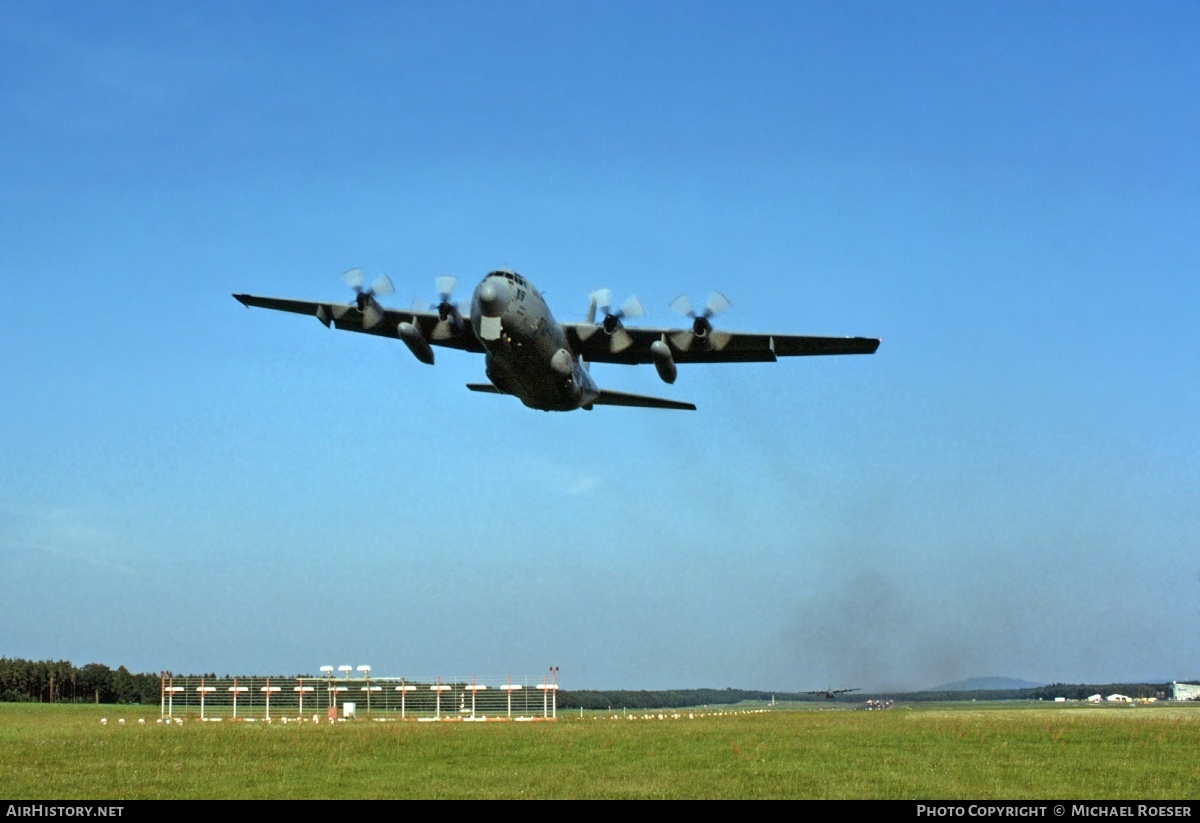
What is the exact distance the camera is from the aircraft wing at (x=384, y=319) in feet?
112

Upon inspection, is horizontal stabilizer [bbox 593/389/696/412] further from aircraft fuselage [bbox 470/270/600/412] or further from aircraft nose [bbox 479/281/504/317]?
aircraft nose [bbox 479/281/504/317]

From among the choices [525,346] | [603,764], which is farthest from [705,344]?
[603,764]

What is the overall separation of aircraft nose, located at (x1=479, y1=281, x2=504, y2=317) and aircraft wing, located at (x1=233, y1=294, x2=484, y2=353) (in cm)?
480

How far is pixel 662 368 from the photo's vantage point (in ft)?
105

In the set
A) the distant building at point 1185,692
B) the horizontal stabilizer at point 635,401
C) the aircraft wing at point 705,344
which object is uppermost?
the aircraft wing at point 705,344

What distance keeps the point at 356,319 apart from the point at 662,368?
10597 mm

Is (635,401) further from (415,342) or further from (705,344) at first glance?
(415,342)

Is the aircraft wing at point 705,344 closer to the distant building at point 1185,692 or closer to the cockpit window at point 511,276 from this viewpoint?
the cockpit window at point 511,276

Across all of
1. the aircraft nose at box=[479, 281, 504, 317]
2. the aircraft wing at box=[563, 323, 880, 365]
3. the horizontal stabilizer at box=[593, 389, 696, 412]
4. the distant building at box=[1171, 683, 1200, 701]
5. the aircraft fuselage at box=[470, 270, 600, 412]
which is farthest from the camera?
the distant building at box=[1171, 683, 1200, 701]

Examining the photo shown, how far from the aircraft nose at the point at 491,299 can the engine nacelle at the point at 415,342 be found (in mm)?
3486

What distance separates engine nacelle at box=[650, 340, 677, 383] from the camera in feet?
104

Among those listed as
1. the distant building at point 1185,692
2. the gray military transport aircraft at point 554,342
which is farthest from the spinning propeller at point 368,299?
the distant building at point 1185,692

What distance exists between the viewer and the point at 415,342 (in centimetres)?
3195

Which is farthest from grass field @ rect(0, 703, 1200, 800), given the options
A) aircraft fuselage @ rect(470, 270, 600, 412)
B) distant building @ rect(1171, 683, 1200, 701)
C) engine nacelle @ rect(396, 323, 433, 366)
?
distant building @ rect(1171, 683, 1200, 701)
